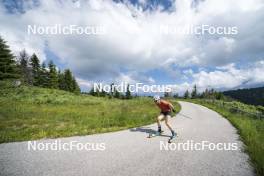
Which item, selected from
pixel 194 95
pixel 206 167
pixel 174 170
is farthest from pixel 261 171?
pixel 194 95

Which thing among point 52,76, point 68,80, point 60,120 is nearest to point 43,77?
point 52,76

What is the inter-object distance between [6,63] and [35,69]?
18498mm

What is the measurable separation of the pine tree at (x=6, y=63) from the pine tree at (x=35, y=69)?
1583 cm

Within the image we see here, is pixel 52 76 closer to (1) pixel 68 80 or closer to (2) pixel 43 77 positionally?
(2) pixel 43 77

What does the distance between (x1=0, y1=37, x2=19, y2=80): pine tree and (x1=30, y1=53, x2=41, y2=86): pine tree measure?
51.9 ft

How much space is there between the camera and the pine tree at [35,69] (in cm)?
6234

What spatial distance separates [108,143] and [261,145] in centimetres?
584

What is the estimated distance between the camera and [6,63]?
147ft

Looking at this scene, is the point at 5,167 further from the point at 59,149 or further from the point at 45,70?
the point at 45,70

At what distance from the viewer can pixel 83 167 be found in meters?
5.48

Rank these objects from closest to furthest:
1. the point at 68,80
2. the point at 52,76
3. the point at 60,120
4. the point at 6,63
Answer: the point at 60,120 < the point at 6,63 < the point at 52,76 < the point at 68,80

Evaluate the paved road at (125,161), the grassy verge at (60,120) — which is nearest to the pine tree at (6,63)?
the grassy verge at (60,120)

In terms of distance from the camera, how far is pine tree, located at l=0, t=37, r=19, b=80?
144 ft

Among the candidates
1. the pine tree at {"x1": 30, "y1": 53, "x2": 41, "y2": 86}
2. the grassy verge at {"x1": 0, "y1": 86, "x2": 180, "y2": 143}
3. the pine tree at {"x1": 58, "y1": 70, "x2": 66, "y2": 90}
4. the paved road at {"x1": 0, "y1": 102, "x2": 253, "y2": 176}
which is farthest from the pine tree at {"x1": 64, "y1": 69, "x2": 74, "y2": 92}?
the paved road at {"x1": 0, "y1": 102, "x2": 253, "y2": 176}
